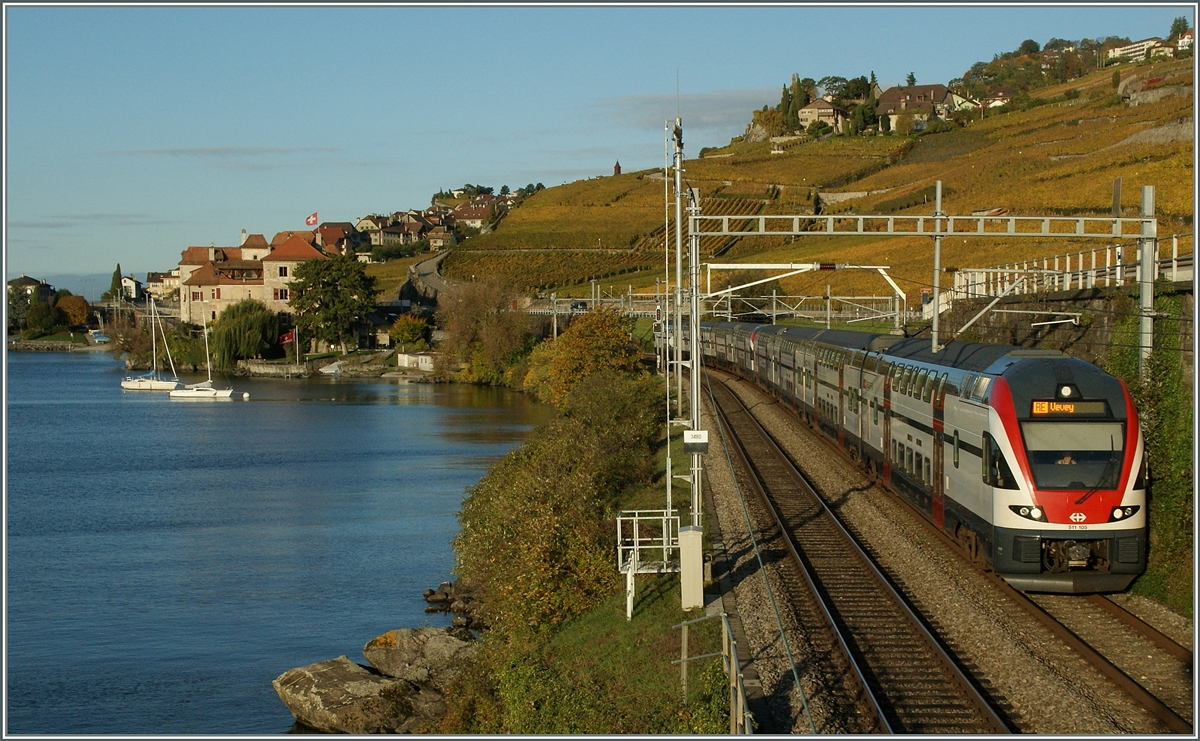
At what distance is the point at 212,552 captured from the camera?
3691 centimetres

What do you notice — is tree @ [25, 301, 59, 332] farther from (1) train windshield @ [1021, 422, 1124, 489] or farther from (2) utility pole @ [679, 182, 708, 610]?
(1) train windshield @ [1021, 422, 1124, 489]

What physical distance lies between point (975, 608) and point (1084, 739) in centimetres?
595

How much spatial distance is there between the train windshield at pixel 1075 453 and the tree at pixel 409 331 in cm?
10167

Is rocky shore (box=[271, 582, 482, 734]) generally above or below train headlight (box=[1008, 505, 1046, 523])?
below

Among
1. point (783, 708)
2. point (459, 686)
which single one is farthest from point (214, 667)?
point (783, 708)

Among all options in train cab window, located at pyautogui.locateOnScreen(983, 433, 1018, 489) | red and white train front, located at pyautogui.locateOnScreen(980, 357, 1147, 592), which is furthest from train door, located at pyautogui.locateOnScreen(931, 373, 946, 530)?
red and white train front, located at pyautogui.locateOnScreen(980, 357, 1147, 592)

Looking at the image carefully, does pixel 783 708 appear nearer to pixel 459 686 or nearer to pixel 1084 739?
pixel 1084 739

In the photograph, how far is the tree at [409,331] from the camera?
115000 mm

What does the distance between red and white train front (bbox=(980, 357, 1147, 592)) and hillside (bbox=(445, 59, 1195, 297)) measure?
1809 inches

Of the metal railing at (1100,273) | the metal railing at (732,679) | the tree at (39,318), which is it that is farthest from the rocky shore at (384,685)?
the tree at (39,318)

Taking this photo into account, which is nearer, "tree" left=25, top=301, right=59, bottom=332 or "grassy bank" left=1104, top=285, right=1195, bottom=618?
"grassy bank" left=1104, top=285, right=1195, bottom=618

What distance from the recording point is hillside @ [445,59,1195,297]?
257 ft

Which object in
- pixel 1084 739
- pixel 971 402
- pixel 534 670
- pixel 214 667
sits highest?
pixel 971 402

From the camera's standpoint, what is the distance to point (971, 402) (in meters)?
18.0
